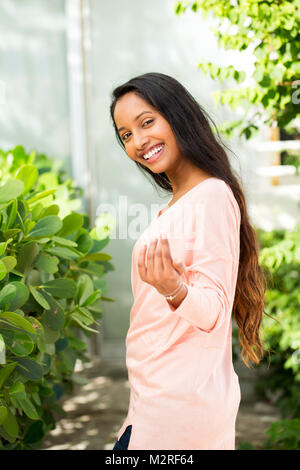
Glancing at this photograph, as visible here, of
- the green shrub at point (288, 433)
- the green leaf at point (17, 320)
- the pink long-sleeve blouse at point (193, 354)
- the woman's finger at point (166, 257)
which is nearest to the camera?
the woman's finger at point (166, 257)

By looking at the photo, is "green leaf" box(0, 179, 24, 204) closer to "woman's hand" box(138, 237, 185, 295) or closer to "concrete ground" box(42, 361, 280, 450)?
"woman's hand" box(138, 237, 185, 295)

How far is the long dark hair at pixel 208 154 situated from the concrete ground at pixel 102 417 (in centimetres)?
177

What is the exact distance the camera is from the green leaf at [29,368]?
1705mm

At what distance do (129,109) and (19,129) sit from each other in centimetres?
295

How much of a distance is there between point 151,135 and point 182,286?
0.46 metres

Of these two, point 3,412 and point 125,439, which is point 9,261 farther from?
point 125,439

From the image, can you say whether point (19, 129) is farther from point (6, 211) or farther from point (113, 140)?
point (6, 211)

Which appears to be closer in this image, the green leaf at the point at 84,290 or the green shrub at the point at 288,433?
the green leaf at the point at 84,290

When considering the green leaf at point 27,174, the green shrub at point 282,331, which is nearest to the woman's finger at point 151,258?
the green leaf at point 27,174

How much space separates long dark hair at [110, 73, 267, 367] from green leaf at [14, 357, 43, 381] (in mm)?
554

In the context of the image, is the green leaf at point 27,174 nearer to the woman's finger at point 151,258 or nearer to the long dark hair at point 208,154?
the long dark hair at point 208,154

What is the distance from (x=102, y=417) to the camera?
3719mm

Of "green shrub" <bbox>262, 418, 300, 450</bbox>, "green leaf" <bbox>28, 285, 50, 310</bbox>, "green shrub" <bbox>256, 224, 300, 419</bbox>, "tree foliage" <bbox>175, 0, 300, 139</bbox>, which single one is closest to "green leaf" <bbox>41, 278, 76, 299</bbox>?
"green leaf" <bbox>28, 285, 50, 310</bbox>

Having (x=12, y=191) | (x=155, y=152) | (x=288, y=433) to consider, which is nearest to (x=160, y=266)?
(x=155, y=152)
